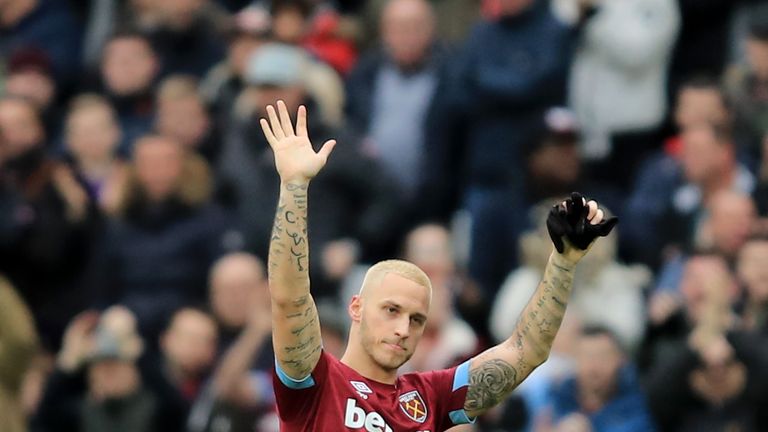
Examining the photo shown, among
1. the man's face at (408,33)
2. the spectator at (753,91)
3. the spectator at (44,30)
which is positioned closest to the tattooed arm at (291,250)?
the spectator at (753,91)

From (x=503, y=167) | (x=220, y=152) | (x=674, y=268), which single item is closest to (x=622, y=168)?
(x=503, y=167)

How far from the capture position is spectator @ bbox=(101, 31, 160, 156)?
1562 centimetres

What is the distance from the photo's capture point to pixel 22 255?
14.1m

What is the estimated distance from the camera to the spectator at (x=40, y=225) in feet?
46.1

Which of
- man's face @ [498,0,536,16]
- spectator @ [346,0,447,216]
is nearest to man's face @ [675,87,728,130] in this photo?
man's face @ [498,0,536,16]

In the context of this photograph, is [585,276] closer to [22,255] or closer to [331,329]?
[331,329]

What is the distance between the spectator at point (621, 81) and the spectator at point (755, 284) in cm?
269

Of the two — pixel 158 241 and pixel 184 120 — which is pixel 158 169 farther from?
pixel 184 120

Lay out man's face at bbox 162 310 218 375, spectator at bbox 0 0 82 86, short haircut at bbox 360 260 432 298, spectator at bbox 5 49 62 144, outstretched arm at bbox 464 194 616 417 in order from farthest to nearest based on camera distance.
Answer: spectator at bbox 0 0 82 86 < spectator at bbox 5 49 62 144 < man's face at bbox 162 310 218 375 < outstretched arm at bbox 464 194 616 417 < short haircut at bbox 360 260 432 298

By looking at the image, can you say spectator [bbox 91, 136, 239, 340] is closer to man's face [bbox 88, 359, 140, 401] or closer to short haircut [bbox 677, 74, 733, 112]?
man's face [bbox 88, 359, 140, 401]

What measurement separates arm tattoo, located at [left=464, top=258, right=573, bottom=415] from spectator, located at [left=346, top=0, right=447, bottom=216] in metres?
6.30

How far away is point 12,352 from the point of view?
11672 mm

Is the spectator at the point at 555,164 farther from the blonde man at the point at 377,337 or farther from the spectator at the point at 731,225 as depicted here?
the blonde man at the point at 377,337

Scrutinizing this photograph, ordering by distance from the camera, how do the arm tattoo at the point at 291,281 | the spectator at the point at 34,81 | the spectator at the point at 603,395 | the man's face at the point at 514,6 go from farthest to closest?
the spectator at the point at 34,81 → the man's face at the point at 514,6 → the spectator at the point at 603,395 → the arm tattoo at the point at 291,281
